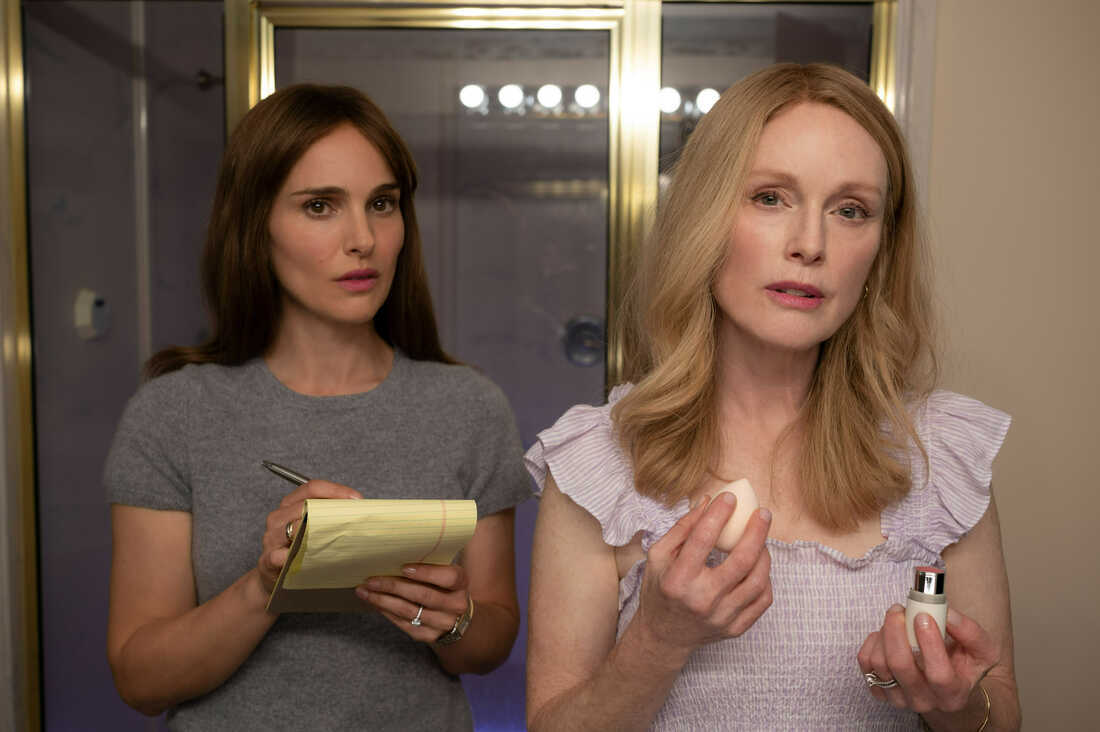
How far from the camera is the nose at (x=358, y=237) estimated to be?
51.1 inches

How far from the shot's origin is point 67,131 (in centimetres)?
212

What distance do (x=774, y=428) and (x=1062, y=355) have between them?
93 centimetres

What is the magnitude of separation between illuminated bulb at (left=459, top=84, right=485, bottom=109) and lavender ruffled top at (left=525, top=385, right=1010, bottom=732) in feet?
4.98

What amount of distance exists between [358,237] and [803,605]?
2.41 feet

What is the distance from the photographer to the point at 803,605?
103 centimetres

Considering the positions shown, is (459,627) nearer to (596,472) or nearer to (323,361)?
(596,472)

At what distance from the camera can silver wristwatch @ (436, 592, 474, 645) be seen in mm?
1195

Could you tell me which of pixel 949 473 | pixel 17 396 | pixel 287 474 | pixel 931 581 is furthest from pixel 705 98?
pixel 17 396

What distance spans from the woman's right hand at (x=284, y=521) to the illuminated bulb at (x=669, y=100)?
1.29 meters

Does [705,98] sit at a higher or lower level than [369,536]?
higher

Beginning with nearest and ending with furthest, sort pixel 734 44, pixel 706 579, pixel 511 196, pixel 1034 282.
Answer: pixel 706 579 → pixel 1034 282 → pixel 734 44 → pixel 511 196

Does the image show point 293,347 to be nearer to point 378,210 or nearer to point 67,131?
point 378,210

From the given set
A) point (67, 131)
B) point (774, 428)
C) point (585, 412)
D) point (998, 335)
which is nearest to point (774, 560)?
point (774, 428)

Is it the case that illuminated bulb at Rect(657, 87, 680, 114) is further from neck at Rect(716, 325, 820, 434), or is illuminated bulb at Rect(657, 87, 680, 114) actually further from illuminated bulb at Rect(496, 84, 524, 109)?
neck at Rect(716, 325, 820, 434)
